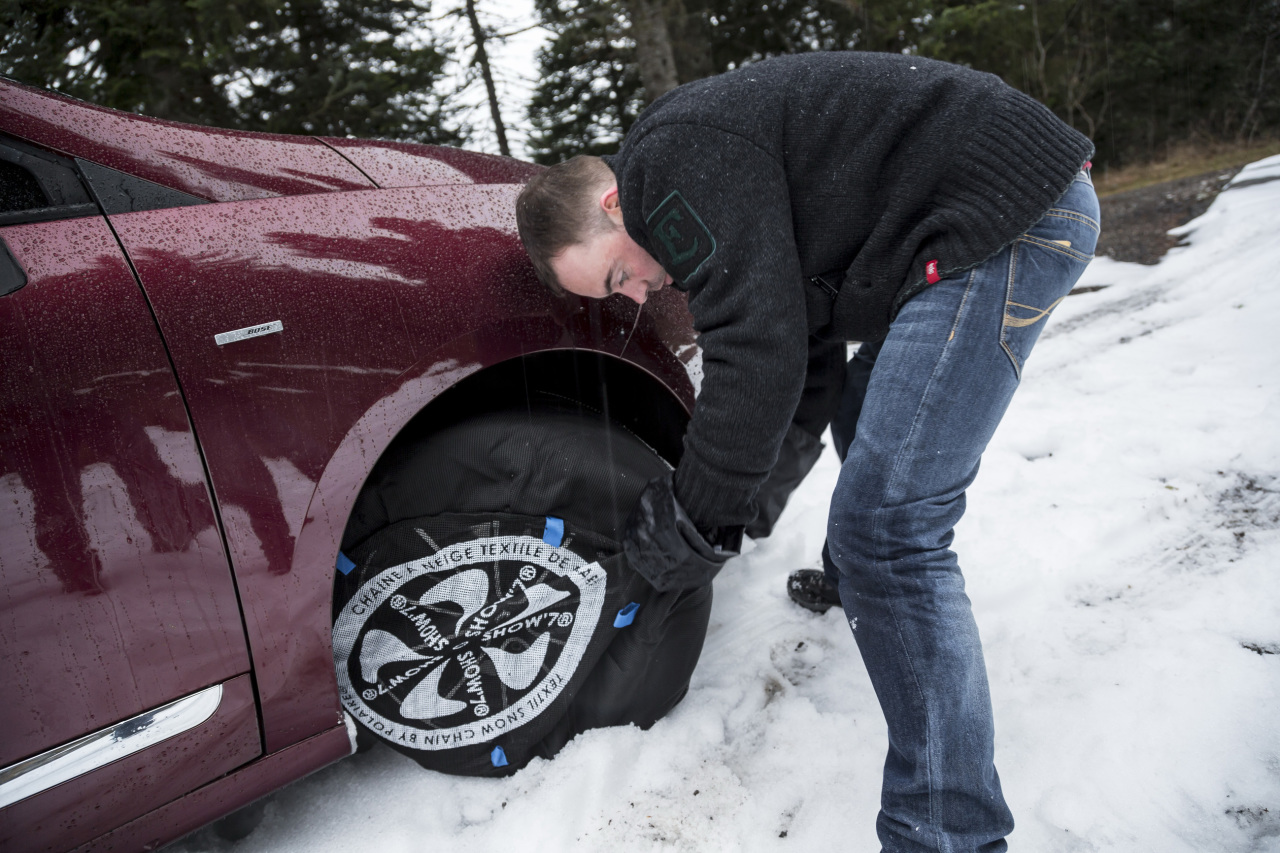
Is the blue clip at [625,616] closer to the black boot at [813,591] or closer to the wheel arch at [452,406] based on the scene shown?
the wheel arch at [452,406]

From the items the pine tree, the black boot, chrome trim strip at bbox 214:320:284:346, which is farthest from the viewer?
the pine tree

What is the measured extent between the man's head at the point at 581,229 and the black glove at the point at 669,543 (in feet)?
1.40

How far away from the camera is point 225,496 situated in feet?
3.91

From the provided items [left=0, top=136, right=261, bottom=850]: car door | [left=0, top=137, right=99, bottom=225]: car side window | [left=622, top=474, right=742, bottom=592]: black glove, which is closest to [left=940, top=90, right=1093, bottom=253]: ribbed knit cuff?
[left=622, top=474, right=742, bottom=592]: black glove

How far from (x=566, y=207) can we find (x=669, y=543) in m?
0.67

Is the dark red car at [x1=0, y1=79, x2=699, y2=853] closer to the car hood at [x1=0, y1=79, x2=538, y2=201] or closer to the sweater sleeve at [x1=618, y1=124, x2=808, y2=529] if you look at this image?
the car hood at [x1=0, y1=79, x2=538, y2=201]

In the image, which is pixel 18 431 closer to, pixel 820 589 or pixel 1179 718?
pixel 820 589

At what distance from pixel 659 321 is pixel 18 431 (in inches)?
46.5

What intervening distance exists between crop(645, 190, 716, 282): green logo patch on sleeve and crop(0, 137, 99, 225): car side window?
929 millimetres

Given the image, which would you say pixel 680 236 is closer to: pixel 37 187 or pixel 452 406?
pixel 452 406

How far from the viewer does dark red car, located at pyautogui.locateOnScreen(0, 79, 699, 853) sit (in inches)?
42.6

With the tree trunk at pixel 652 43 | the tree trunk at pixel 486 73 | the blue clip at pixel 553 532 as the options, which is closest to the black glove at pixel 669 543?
the blue clip at pixel 553 532

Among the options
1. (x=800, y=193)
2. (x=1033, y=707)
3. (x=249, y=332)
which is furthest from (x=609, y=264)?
(x=1033, y=707)

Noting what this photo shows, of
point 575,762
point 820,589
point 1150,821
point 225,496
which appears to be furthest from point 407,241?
point 1150,821
